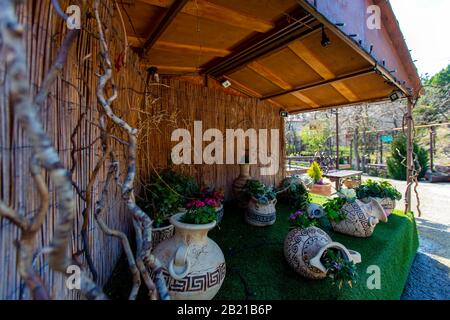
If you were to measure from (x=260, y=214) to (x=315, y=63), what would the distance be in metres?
2.11

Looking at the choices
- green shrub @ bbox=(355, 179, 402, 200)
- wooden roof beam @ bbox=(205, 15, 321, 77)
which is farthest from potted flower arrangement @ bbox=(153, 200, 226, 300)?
green shrub @ bbox=(355, 179, 402, 200)

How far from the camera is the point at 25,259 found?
598mm

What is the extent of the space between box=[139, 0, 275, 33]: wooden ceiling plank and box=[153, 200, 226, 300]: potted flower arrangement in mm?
1632

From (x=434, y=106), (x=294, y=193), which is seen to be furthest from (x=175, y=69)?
(x=434, y=106)

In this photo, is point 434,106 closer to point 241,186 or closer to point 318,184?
point 318,184

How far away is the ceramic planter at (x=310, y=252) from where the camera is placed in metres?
1.63

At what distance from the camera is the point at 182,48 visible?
2391 mm

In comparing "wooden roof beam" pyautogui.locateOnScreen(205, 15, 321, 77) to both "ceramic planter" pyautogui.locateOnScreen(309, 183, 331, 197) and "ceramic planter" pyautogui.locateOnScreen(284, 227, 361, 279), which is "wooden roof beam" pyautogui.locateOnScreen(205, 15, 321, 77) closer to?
"ceramic planter" pyautogui.locateOnScreen(284, 227, 361, 279)

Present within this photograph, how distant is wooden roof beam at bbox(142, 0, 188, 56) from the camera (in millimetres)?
1621

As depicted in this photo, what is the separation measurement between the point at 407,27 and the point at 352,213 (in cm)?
285

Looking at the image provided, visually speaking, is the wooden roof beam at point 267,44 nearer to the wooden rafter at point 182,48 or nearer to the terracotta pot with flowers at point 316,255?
the wooden rafter at point 182,48

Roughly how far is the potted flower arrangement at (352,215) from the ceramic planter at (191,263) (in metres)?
1.94

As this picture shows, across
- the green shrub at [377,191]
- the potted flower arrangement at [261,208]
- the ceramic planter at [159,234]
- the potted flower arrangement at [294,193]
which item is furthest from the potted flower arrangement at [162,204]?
the green shrub at [377,191]

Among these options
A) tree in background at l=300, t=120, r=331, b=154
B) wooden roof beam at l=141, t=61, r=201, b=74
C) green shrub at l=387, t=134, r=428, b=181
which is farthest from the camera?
tree in background at l=300, t=120, r=331, b=154
